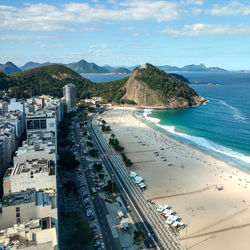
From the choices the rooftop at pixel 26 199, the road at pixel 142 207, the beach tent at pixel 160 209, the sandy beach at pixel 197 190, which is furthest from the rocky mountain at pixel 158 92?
the rooftop at pixel 26 199

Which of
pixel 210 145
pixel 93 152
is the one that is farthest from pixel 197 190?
pixel 210 145

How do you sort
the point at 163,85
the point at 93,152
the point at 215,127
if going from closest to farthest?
the point at 93,152 < the point at 215,127 < the point at 163,85

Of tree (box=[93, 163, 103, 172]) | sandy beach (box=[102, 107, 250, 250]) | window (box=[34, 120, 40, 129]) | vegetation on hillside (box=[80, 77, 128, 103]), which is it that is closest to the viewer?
sandy beach (box=[102, 107, 250, 250])

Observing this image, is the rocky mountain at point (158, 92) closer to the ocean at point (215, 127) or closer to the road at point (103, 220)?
the ocean at point (215, 127)

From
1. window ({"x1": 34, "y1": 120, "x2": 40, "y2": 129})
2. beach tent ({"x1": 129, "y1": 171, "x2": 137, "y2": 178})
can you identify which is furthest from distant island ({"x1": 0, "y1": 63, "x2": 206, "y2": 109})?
beach tent ({"x1": 129, "y1": 171, "x2": 137, "y2": 178})

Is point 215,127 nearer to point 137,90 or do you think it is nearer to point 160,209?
point 160,209

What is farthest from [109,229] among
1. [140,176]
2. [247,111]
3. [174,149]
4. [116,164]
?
[247,111]

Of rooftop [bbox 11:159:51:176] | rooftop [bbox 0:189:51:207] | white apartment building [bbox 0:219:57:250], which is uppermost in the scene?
rooftop [bbox 11:159:51:176]

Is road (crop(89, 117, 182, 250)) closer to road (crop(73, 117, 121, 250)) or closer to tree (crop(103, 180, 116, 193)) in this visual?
tree (crop(103, 180, 116, 193))
